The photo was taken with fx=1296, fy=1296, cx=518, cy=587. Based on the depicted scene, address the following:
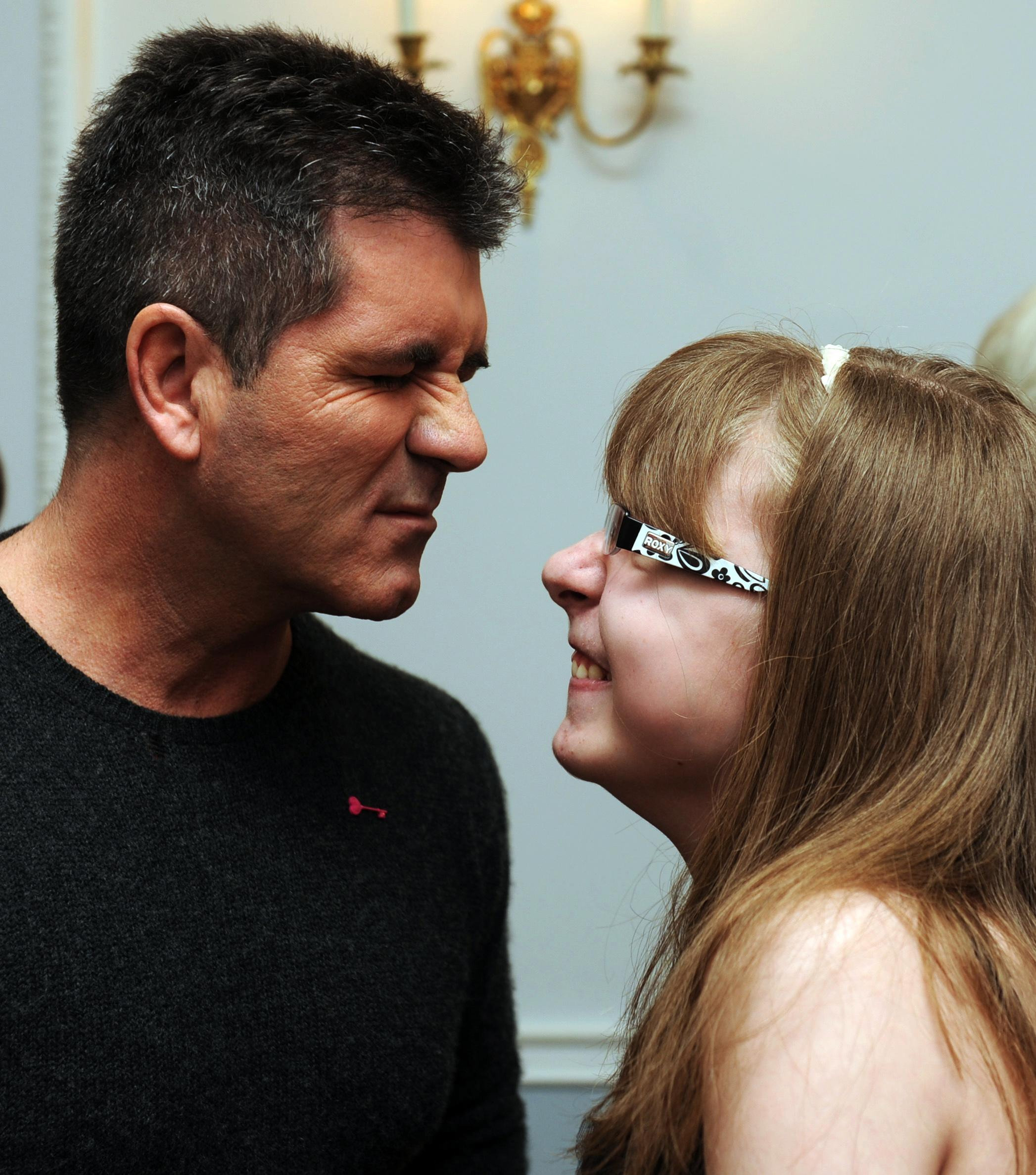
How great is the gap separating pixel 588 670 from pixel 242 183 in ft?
1.96

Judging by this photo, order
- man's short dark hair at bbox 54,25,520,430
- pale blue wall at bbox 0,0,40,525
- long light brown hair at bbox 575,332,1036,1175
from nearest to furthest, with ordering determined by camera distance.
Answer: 1. long light brown hair at bbox 575,332,1036,1175
2. man's short dark hair at bbox 54,25,520,430
3. pale blue wall at bbox 0,0,40,525

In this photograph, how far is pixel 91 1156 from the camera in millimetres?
1185

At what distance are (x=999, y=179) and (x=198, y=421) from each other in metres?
1.92

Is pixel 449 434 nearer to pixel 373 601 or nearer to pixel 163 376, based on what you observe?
pixel 373 601

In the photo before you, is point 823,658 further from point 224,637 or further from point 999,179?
point 999,179

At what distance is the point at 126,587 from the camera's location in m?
1.34

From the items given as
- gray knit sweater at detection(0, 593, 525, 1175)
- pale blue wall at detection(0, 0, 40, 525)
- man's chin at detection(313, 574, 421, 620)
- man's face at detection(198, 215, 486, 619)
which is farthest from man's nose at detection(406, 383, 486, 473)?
pale blue wall at detection(0, 0, 40, 525)

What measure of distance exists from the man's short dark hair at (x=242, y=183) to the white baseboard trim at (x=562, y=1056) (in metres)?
1.85

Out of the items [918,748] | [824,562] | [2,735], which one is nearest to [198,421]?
[2,735]

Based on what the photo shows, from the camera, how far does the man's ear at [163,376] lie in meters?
1.29

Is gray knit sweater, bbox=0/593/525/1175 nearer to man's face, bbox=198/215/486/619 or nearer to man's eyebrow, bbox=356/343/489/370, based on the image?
man's face, bbox=198/215/486/619

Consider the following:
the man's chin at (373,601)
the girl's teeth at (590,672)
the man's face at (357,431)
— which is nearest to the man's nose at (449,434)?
the man's face at (357,431)

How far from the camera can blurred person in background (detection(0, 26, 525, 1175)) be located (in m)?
1.23

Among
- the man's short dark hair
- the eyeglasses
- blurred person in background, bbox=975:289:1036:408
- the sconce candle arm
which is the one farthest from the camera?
→ the sconce candle arm
